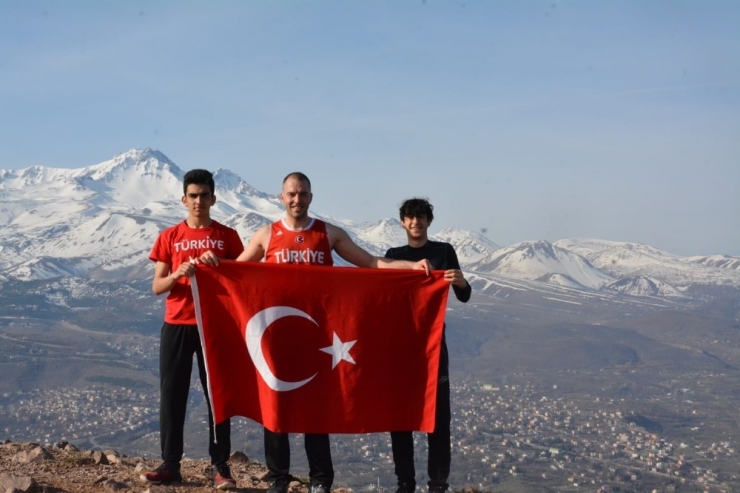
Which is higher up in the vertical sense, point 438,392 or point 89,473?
point 438,392

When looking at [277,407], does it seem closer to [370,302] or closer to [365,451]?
[370,302]

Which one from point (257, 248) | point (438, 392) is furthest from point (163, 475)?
point (438, 392)

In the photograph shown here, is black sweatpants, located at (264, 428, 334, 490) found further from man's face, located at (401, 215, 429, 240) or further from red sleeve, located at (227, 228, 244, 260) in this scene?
man's face, located at (401, 215, 429, 240)

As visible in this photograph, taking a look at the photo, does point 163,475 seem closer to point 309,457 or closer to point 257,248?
point 309,457

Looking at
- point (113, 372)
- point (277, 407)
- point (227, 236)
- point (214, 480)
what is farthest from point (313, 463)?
point (113, 372)

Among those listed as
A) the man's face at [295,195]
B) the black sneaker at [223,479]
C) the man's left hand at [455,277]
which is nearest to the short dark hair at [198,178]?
the man's face at [295,195]
